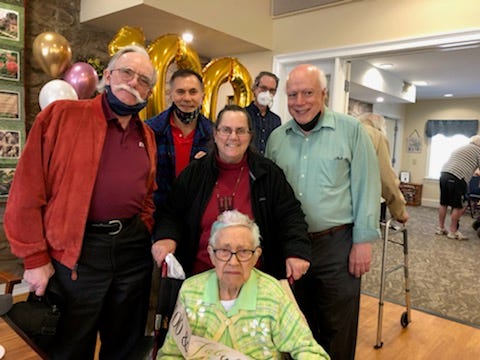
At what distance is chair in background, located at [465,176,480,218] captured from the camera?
7369mm

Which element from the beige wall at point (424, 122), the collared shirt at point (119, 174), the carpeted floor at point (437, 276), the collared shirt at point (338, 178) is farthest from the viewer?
the beige wall at point (424, 122)

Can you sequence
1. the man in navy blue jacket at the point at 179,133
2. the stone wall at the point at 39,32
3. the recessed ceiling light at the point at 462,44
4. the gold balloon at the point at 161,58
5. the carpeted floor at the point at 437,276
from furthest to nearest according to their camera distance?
the carpeted floor at the point at 437,276 < the stone wall at the point at 39,32 < the recessed ceiling light at the point at 462,44 < the gold balloon at the point at 161,58 < the man in navy blue jacket at the point at 179,133

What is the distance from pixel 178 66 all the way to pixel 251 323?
200cm

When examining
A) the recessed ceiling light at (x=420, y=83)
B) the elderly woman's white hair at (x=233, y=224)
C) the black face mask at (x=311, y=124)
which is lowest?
the elderly woman's white hair at (x=233, y=224)

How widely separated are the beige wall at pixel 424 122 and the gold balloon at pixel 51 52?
850cm

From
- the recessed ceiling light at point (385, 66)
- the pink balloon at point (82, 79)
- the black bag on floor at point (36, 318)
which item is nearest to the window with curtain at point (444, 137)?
the recessed ceiling light at point (385, 66)

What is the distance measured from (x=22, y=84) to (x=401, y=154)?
858 cm

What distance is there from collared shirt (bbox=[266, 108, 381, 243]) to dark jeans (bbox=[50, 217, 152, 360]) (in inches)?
29.1

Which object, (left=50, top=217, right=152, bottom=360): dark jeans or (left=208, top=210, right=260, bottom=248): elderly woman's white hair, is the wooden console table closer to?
(left=50, top=217, right=152, bottom=360): dark jeans

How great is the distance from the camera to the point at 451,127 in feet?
28.4

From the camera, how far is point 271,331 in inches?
49.4

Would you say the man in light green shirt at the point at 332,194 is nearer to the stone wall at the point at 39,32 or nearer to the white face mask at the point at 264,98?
the white face mask at the point at 264,98

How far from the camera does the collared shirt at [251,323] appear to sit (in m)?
1.24

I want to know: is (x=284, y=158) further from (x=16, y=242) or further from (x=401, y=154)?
(x=401, y=154)
